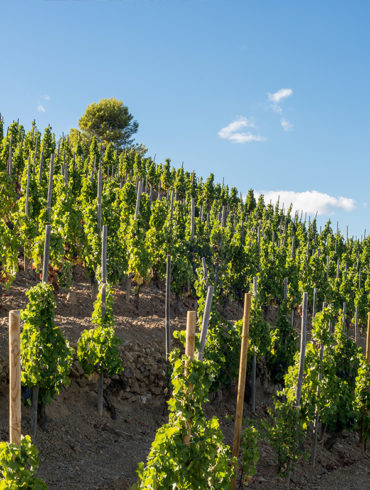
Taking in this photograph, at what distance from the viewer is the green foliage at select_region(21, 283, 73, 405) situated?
7.64m

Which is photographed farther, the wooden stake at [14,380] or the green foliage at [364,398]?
the green foliage at [364,398]

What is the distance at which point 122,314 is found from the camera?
564 inches

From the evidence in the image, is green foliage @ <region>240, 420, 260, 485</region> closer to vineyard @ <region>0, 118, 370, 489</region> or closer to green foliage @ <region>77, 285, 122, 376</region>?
vineyard @ <region>0, 118, 370, 489</region>

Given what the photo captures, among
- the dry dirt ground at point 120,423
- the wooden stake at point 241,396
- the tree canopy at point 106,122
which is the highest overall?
the tree canopy at point 106,122

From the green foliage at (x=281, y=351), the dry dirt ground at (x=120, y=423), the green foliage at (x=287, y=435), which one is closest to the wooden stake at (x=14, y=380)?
the dry dirt ground at (x=120, y=423)

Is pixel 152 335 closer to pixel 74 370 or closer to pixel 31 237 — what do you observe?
pixel 74 370

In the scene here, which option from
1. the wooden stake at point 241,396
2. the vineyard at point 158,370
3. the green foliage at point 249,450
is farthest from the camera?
the green foliage at point 249,450

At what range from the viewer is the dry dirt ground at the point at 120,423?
7.99 m

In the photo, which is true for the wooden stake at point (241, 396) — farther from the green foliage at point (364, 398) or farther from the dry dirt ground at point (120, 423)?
the green foliage at point (364, 398)

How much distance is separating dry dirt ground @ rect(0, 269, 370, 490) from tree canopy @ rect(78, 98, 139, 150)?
39241 millimetres

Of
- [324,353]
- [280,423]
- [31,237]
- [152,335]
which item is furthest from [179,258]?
[280,423]

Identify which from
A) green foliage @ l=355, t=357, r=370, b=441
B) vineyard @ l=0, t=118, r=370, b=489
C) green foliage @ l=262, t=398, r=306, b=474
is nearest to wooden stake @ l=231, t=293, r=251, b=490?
vineyard @ l=0, t=118, r=370, b=489

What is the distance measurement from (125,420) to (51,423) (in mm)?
1986

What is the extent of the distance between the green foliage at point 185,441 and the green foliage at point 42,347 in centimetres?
326
